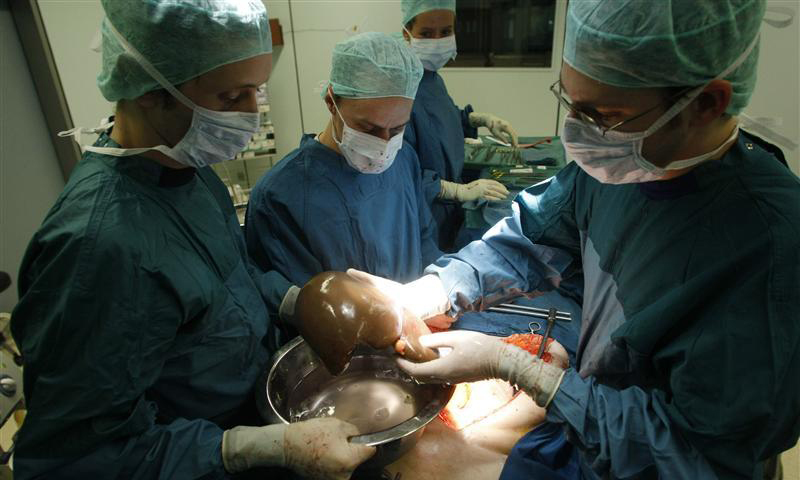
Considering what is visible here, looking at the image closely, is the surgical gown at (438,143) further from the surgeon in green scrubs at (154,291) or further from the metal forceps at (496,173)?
the surgeon in green scrubs at (154,291)

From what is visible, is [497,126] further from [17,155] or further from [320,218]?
[17,155]

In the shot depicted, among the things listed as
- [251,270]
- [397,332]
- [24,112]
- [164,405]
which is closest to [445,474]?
[397,332]

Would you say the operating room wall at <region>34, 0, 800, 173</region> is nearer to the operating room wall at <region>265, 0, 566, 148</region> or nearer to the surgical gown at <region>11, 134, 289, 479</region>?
the operating room wall at <region>265, 0, 566, 148</region>

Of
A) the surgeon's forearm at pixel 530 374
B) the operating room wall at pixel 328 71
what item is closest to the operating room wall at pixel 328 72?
the operating room wall at pixel 328 71

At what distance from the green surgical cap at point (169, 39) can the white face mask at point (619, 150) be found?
2.63ft

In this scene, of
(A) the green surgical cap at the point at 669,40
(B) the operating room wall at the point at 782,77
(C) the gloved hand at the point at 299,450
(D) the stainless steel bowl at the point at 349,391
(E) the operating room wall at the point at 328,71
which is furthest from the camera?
(B) the operating room wall at the point at 782,77

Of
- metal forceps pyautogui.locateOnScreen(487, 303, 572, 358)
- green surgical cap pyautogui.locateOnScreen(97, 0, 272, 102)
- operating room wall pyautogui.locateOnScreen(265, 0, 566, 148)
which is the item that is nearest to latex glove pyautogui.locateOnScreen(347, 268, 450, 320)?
metal forceps pyautogui.locateOnScreen(487, 303, 572, 358)

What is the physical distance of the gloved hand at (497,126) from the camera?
3.45 metres

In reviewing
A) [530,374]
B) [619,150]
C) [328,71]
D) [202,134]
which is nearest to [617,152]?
[619,150]

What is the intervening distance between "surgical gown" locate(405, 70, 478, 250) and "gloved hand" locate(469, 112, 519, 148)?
65 cm

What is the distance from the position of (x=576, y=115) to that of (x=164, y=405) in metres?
1.19

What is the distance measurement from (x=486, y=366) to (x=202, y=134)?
0.91 m

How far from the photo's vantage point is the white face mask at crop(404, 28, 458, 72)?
272 cm

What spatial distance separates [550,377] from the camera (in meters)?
1.06
